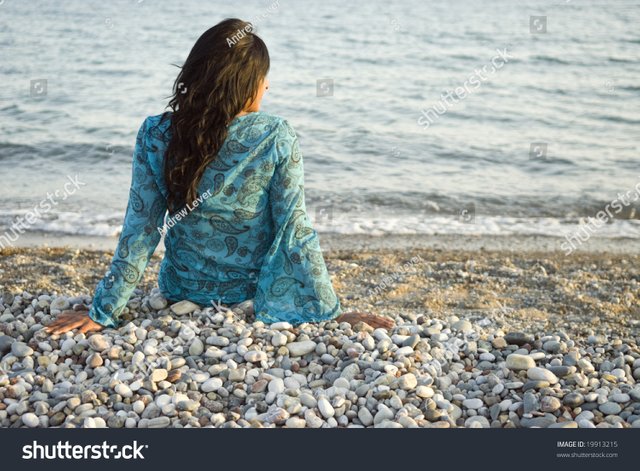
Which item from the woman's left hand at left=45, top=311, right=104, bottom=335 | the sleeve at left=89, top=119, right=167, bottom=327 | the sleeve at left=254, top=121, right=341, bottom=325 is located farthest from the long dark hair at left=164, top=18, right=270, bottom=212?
the woman's left hand at left=45, top=311, right=104, bottom=335

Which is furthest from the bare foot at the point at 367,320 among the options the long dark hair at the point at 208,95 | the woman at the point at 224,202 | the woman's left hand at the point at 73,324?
the woman's left hand at the point at 73,324

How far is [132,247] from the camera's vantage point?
3.64 m

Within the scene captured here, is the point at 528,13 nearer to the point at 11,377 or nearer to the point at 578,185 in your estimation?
the point at 578,185

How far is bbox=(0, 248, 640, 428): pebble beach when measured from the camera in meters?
2.98

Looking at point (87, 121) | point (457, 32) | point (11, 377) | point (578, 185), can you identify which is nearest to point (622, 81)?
point (457, 32)

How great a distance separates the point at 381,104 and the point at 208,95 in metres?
8.95

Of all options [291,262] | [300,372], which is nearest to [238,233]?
[291,262]

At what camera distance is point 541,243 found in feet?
22.6

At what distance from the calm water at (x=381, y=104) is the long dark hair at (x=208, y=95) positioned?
3.64 meters

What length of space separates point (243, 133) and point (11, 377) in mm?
1460

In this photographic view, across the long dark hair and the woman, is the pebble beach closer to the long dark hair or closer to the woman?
the woman

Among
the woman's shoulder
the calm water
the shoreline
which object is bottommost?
the shoreline

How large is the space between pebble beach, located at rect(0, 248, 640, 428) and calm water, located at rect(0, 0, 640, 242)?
3.42 m

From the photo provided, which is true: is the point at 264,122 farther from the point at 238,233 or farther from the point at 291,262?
the point at 291,262
